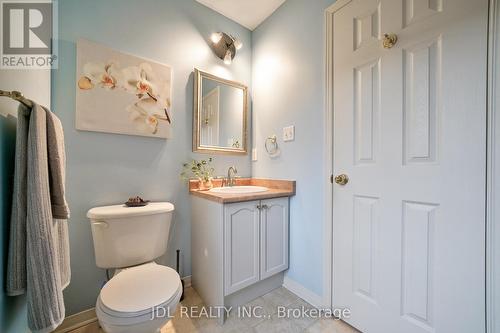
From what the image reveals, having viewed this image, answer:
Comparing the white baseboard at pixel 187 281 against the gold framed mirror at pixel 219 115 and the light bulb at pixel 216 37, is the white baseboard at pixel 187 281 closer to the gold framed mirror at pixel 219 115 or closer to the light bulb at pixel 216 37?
the gold framed mirror at pixel 219 115

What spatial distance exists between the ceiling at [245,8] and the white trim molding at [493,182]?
1.49 metres

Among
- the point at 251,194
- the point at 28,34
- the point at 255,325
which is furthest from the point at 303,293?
the point at 28,34

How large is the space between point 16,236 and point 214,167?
1.29 meters

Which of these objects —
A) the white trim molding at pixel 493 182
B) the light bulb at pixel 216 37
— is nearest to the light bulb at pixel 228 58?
the light bulb at pixel 216 37

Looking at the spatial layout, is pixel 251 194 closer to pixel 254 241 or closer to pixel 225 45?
pixel 254 241

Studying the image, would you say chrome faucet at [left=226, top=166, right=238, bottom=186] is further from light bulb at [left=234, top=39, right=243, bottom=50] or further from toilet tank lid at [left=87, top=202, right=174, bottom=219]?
light bulb at [left=234, top=39, right=243, bottom=50]

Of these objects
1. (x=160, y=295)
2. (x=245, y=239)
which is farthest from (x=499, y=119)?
(x=160, y=295)

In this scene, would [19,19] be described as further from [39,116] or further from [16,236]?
[16,236]

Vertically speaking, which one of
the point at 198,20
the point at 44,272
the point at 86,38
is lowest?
the point at 44,272

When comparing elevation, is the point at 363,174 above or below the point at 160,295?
above

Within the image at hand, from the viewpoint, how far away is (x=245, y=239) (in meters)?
1.36

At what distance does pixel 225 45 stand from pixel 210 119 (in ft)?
2.28

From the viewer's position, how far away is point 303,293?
1.51m

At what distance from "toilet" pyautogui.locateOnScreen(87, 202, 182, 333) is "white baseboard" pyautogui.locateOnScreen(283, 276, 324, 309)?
3.23 feet
